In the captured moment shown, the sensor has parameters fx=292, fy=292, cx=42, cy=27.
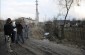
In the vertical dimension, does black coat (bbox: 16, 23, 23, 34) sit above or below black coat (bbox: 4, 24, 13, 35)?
below

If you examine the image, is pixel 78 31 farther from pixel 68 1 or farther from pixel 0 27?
pixel 0 27

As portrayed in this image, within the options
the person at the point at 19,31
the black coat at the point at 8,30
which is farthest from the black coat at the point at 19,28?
the black coat at the point at 8,30

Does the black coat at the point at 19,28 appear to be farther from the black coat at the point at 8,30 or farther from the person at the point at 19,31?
the black coat at the point at 8,30

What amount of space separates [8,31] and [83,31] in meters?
22.6

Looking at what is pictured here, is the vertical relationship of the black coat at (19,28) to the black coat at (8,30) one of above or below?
below

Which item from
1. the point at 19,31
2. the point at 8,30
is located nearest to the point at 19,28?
the point at 19,31

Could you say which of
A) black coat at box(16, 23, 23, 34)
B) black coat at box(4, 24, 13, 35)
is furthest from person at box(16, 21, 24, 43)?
black coat at box(4, 24, 13, 35)

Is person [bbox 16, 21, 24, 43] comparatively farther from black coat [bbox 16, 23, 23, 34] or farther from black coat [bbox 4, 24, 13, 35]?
black coat [bbox 4, 24, 13, 35]

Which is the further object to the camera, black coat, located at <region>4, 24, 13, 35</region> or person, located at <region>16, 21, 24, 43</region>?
person, located at <region>16, 21, 24, 43</region>

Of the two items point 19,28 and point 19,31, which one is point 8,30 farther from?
point 19,31

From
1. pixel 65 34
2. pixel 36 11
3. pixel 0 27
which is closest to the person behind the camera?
pixel 65 34

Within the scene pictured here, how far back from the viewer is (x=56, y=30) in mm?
47094

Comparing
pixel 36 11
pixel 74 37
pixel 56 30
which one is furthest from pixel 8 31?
pixel 36 11

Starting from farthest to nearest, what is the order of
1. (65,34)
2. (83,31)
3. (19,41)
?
(65,34)
(83,31)
(19,41)
